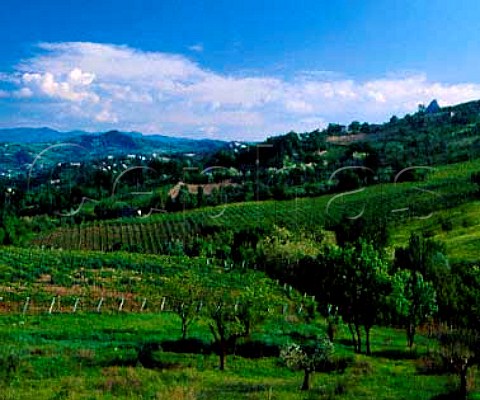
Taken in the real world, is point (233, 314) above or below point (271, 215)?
above

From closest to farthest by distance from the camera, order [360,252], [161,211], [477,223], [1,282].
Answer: [360,252] → [1,282] → [477,223] → [161,211]

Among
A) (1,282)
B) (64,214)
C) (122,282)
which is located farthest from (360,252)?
(64,214)

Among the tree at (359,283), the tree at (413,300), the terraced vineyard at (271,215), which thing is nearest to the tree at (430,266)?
the tree at (413,300)

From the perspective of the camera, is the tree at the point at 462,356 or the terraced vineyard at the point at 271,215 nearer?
the tree at the point at 462,356

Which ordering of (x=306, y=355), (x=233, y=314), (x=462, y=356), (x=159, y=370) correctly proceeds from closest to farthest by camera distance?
1. (x=462, y=356)
2. (x=306, y=355)
3. (x=159, y=370)
4. (x=233, y=314)

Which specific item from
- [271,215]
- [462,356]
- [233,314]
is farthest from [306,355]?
[271,215]

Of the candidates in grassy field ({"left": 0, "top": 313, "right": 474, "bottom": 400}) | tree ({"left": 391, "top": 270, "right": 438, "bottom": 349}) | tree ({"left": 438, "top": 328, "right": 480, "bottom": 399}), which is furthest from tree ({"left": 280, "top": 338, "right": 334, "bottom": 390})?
→ tree ({"left": 391, "top": 270, "right": 438, "bottom": 349})

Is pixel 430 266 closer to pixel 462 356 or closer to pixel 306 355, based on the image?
pixel 462 356

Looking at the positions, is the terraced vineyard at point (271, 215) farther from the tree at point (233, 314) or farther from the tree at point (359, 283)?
the tree at point (233, 314)

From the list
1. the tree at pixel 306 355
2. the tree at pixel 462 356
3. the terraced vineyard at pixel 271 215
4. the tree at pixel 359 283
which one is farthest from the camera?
the terraced vineyard at pixel 271 215

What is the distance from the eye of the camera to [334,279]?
134 ft

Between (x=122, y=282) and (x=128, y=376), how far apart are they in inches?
1292

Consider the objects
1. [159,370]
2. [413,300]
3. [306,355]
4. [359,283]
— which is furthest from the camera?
[413,300]

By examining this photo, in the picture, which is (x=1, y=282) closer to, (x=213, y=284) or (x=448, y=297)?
(x=213, y=284)
